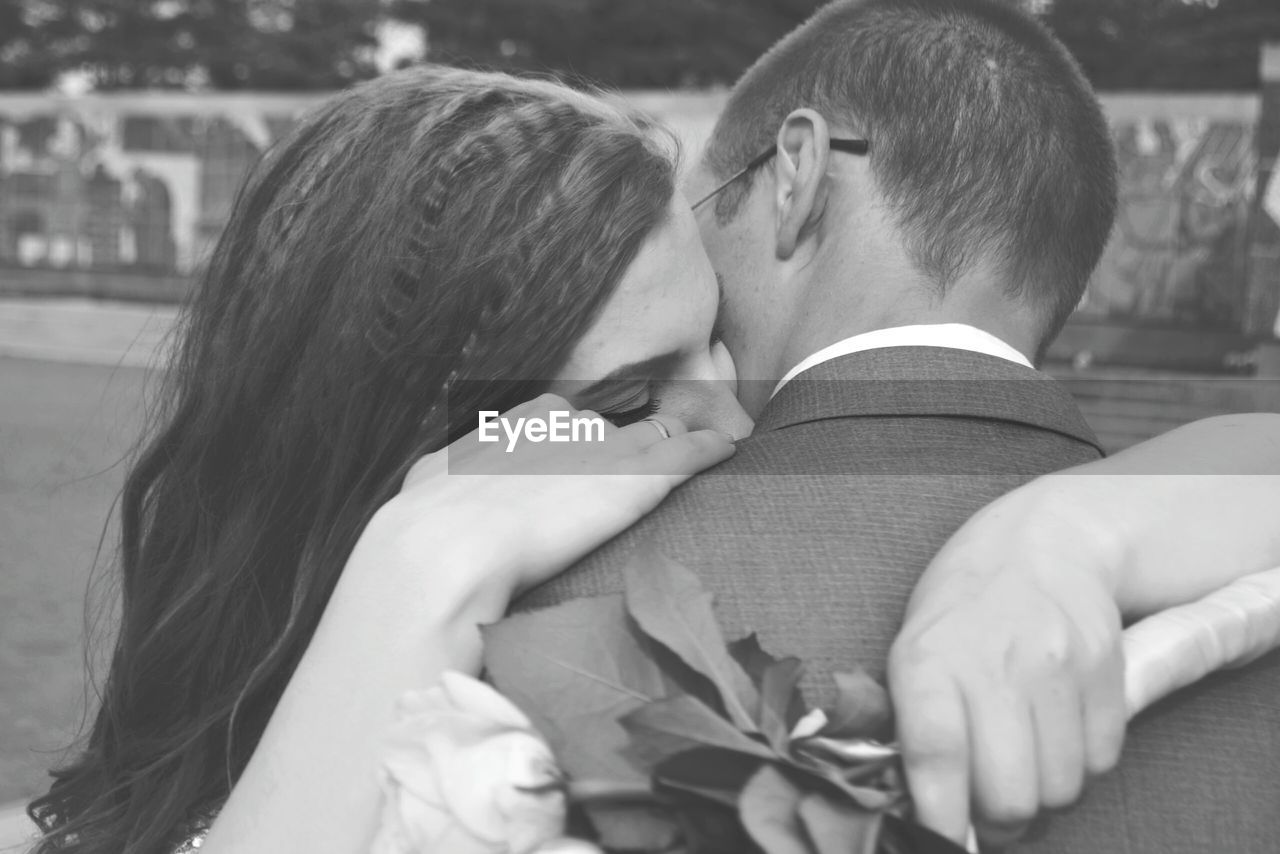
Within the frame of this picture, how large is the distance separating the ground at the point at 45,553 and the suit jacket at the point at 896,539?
10.7 ft

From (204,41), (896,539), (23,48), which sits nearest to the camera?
(896,539)

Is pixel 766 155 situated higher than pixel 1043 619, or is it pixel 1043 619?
pixel 766 155

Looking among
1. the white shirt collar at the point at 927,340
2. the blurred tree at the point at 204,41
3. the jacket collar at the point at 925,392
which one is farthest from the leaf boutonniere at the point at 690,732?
the blurred tree at the point at 204,41

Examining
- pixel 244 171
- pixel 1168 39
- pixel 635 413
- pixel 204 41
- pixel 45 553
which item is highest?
pixel 244 171

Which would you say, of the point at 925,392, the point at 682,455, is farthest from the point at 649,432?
the point at 925,392

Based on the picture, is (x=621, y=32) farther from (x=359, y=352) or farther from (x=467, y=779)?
(x=467, y=779)

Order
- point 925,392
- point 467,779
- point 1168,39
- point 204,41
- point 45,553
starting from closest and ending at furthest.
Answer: point 467,779
point 925,392
point 45,553
point 1168,39
point 204,41

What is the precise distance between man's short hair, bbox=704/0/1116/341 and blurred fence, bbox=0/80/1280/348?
11329mm

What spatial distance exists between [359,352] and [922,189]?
79cm

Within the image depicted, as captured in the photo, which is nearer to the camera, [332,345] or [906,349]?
[906,349]

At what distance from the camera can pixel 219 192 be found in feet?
66.0

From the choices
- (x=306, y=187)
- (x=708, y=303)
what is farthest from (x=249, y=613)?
(x=708, y=303)

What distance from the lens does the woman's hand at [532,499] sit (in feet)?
4.09

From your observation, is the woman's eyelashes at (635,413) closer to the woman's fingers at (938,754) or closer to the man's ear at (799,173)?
the man's ear at (799,173)
